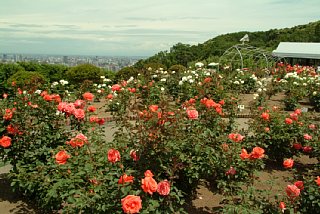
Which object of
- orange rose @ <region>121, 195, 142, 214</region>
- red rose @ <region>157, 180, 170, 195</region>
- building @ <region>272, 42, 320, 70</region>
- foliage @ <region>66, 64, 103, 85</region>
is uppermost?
building @ <region>272, 42, 320, 70</region>

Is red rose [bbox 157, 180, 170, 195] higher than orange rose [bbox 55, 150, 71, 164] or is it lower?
lower

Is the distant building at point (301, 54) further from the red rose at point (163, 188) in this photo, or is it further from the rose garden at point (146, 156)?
the red rose at point (163, 188)

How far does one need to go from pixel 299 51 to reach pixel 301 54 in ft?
3.23

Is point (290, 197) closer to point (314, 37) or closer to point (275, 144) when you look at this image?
point (275, 144)

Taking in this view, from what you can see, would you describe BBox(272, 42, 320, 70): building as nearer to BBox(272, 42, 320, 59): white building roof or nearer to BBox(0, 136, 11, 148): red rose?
BBox(272, 42, 320, 59): white building roof

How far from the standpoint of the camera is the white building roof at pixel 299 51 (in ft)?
85.1

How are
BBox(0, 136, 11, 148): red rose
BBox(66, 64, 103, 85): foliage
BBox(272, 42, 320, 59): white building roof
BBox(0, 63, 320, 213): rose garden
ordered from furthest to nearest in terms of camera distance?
BBox(272, 42, 320, 59): white building roof < BBox(66, 64, 103, 85): foliage < BBox(0, 136, 11, 148): red rose < BBox(0, 63, 320, 213): rose garden

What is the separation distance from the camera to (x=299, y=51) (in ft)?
89.2

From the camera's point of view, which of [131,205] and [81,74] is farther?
[81,74]

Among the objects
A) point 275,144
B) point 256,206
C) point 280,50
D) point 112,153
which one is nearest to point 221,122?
point 275,144

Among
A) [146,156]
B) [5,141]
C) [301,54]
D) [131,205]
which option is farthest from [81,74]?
[301,54]

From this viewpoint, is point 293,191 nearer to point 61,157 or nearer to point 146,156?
point 146,156

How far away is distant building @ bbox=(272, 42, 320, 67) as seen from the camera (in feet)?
85.4

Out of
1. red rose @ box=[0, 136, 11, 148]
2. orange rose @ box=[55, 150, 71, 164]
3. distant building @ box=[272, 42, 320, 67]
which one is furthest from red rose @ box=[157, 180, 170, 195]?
distant building @ box=[272, 42, 320, 67]
